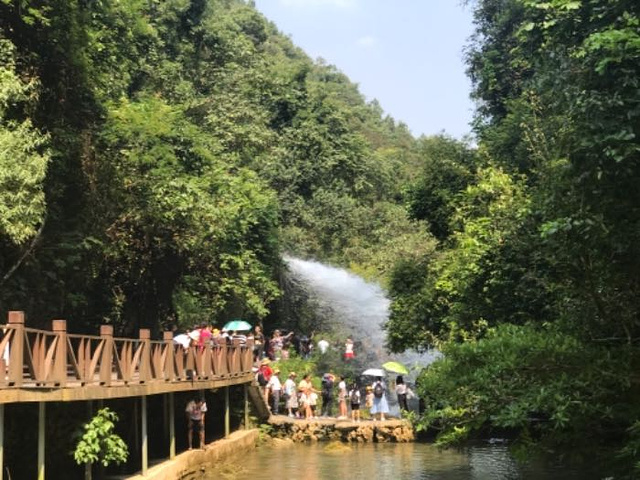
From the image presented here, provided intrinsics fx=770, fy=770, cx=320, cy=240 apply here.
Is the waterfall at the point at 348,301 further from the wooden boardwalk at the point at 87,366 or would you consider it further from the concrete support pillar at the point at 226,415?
the wooden boardwalk at the point at 87,366

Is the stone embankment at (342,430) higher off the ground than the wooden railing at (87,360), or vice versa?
the wooden railing at (87,360)

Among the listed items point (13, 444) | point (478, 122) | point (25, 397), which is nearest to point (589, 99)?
point (25, 397)

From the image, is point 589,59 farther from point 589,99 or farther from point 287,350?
point 287,350

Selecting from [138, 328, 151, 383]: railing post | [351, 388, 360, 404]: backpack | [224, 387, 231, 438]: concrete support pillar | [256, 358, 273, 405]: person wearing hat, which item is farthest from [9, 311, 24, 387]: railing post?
[256, 358, 273, 405]: person wearing hat

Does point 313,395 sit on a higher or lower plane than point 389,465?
higher

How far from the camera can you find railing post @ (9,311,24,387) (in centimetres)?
970

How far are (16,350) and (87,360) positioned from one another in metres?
2.08

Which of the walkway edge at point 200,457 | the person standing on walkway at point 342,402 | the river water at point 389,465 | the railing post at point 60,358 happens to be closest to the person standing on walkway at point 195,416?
the walkway edge at point 200,457

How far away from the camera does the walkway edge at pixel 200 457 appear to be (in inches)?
567

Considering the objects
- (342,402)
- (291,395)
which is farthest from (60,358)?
(342,402)

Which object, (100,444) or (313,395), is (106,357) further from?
(313,395)

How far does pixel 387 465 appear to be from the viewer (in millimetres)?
19234

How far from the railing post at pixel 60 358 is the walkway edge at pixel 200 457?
3221mm

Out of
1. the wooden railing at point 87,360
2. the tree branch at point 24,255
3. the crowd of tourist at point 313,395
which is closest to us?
the wooden railing at point 87,360
